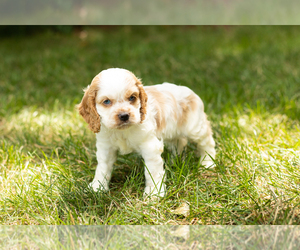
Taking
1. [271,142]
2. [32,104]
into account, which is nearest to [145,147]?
[271,142]

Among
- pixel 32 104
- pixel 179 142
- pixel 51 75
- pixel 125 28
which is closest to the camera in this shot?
pixel 179 142

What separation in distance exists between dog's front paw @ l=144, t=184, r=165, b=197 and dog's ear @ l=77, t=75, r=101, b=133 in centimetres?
66

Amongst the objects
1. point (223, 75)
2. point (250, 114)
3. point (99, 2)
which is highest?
point (99, 2)

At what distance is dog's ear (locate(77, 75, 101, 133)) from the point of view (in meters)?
2.48

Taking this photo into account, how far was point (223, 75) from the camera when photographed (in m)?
5.92

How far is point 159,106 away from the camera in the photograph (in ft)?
9.34

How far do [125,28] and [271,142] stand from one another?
7593mm

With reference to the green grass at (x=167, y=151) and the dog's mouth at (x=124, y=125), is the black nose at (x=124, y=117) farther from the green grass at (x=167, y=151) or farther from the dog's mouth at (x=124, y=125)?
the green grass at (x=167, y=151)

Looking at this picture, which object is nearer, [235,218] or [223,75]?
[235,218]

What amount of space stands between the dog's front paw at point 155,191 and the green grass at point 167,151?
59 millimetres

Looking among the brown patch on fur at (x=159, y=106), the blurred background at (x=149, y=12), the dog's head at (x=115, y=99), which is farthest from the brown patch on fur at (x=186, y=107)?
the blurred background at (x=149, y=12)

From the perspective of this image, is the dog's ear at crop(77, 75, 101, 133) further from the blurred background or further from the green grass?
the blurred background

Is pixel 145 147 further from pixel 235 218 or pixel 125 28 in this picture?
pixel 125 28

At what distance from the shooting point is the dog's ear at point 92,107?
8.13ft
